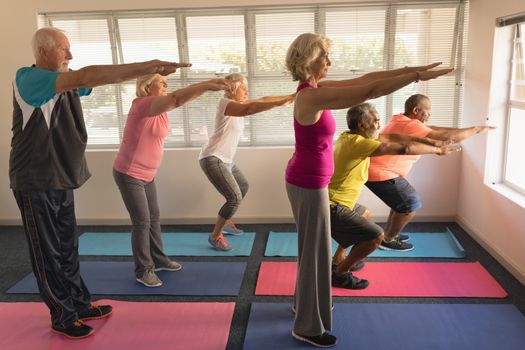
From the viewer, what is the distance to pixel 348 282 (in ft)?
10.1

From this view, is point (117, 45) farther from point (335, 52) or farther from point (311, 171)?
point (311, 171)

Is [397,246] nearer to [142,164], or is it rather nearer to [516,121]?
[516,121]

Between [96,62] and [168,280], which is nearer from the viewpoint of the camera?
[168,280]

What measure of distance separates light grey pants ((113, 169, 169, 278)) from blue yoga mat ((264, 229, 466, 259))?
98 centimetres

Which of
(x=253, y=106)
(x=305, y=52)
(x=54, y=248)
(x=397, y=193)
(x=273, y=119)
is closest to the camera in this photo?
(x=305, y=52)

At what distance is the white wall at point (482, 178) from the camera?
10.7ft

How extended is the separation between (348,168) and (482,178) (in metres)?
1.79

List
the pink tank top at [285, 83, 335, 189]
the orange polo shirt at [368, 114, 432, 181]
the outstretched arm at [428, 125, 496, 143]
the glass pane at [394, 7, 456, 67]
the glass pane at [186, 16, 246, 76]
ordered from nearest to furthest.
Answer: the pink tank top at [285, 83, 335, 189] → the outstretched arm at [428, 125, 496, 143] → the orange polo shirt at [368, 114, 432, 181] → the glass pane at [394, 7, 456, 67] → the glass pane at [186, 16, 246, 76]

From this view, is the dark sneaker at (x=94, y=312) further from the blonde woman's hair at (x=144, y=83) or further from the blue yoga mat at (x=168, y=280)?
the blonde woman's hair at (x=144, y=83)

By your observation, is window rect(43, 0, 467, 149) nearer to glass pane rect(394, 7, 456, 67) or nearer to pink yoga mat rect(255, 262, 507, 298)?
glass pane rect(394, 7, 456, 67)

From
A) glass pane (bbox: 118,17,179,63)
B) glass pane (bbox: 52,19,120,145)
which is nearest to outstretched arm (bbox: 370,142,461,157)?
glass pane (bbox: 118,17,179,63)

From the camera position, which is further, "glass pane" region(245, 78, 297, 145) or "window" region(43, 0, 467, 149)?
"glass pane" region(245, 78, 297, 145)

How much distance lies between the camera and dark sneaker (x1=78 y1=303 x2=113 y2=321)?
2.74m

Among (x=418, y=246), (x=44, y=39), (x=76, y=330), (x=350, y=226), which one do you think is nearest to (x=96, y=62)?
(x=44, y=39)
